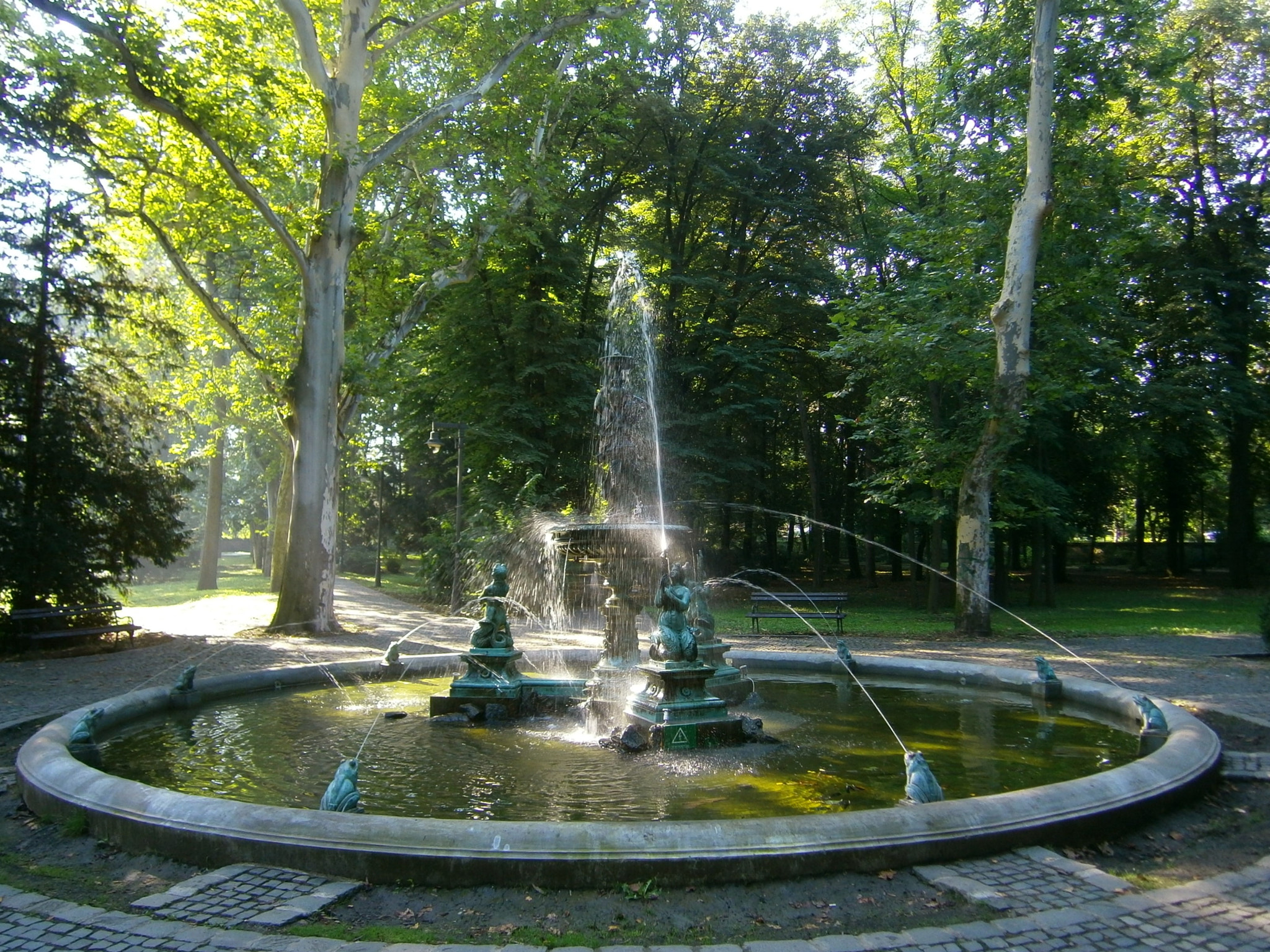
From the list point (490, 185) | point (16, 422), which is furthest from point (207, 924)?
point (490, 185)

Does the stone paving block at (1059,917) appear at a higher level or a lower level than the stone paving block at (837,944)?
higher

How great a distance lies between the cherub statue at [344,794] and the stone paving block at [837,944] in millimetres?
2645

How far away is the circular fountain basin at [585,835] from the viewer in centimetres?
441

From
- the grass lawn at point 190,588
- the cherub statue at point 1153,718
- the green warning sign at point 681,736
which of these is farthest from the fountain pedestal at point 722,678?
the grass lawn at point 190,588

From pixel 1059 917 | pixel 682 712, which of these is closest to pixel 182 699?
pixel 682 712

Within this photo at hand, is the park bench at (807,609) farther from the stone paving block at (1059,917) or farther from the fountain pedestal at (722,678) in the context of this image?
the stone paving block at (1059,917)

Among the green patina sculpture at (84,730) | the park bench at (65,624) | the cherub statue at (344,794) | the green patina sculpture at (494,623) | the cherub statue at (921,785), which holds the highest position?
the green patina sculpture at (494,623)

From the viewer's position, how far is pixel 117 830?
511cm

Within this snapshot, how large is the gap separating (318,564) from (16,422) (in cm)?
569

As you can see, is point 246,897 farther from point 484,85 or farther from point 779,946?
point 484,85

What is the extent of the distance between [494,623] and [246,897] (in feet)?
17.3

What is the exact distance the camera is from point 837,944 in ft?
12.4

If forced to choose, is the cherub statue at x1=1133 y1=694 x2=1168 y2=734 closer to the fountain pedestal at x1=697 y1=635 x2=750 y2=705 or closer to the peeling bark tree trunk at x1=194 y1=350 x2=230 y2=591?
the fountain pedestal at x1=697 y1=635 x2=750 y2=705

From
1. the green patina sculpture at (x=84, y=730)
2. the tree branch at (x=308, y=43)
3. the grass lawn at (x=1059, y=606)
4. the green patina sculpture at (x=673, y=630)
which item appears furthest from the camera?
the grass lawn at (x=1059, y=606)
